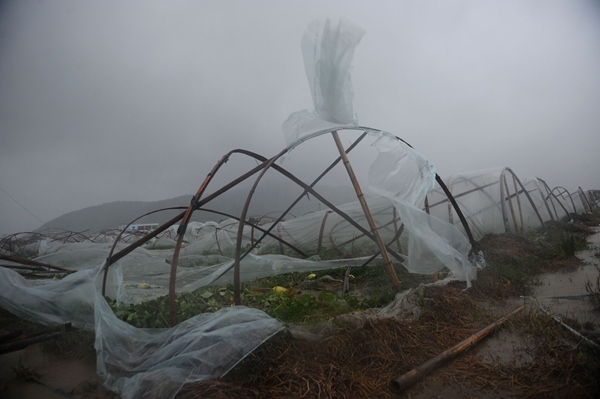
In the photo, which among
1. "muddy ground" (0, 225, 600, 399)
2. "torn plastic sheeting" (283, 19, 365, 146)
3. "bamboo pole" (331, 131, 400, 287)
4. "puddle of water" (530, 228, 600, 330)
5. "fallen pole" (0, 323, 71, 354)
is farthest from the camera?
"bamboo pole" (331, 131, 400, 287)

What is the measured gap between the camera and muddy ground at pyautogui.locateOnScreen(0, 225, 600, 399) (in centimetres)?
226

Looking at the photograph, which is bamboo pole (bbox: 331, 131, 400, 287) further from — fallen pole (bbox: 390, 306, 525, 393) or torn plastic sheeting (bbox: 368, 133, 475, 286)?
fallen pole (bbox: 390, 306, 525, 393)

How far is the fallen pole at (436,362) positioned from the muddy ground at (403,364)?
0.17 ft

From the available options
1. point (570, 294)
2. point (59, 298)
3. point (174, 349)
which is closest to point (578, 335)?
point (570, 294)

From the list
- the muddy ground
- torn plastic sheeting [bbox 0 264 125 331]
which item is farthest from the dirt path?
torn plastic sheeting [bbox 0 264 125 331]

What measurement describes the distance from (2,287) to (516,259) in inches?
303

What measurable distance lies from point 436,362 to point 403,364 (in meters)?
0.26

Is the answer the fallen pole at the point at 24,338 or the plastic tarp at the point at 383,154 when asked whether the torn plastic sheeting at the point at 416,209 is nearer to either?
the plastic tarp at the point at 383,154

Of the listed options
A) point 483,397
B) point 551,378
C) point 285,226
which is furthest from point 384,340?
point 285,226

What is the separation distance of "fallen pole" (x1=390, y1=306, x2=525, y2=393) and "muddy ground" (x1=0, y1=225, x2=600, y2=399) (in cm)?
5

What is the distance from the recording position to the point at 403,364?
8.66 ft

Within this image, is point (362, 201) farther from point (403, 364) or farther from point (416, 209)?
point (403, 364)

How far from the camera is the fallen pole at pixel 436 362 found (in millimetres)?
2324

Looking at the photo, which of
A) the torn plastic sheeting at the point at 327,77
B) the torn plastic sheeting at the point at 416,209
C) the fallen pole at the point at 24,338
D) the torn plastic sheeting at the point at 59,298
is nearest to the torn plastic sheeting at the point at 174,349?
the fallen pole at the point at 24,338
